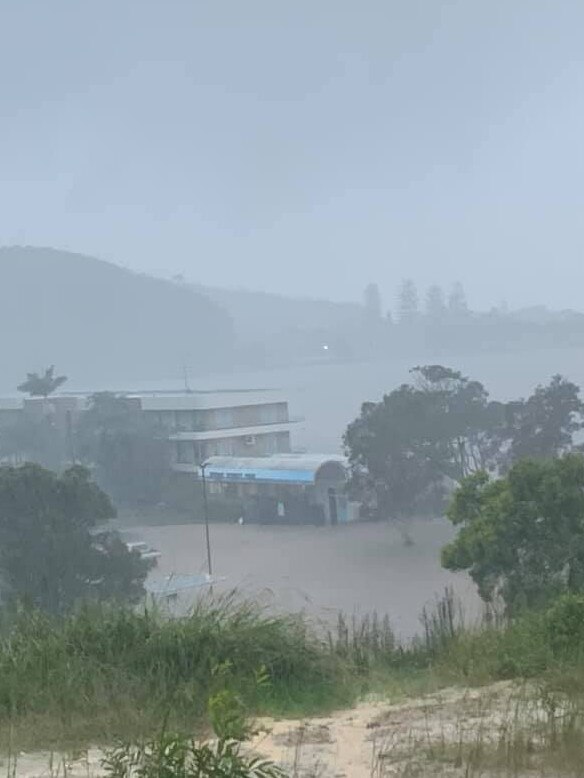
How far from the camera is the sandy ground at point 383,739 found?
3600 millimetres

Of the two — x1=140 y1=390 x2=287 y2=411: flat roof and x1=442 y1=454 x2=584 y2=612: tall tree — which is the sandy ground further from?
x1=140 y1=390 x2=287 y2=411: flat roof

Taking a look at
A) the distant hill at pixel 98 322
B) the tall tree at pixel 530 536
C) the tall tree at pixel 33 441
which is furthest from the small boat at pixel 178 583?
the distant hill at pixel 98 322

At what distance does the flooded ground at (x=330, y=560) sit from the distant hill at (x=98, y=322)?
309 inches

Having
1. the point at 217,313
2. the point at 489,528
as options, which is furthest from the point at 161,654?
the point at 217,313

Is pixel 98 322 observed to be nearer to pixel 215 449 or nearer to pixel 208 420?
pixel 208 420

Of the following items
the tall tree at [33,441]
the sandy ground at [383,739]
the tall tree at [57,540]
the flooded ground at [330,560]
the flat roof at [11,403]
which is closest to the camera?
the sandy ground at [383,739]

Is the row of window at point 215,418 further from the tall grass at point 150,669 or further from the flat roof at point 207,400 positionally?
the tall grass at point 150,669

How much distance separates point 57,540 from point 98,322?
11993 millimetres

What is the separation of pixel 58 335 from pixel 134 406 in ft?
22.5

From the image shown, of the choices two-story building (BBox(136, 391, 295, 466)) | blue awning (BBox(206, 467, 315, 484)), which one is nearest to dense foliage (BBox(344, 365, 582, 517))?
blue awning (BBox(206, 467, 315, 484))

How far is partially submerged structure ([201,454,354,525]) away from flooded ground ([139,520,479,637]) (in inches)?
6.5

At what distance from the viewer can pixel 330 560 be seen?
37.1 ft

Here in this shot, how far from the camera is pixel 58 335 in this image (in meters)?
20.7

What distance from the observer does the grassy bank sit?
4346 mm
